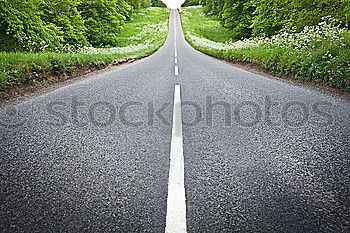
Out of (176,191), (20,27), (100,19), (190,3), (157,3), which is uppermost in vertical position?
(190,3)

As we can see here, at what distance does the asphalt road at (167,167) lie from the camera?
1519mm

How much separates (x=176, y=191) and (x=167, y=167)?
398mm

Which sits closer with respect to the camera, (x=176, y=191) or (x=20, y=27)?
(x=176, y=191)

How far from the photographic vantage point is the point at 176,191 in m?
1.79

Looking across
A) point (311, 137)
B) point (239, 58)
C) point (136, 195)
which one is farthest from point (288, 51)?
point (136, 195)

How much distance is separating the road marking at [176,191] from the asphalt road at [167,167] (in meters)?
0.05

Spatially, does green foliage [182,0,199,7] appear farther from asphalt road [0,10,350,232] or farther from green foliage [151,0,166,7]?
asphalt road [0,10,350,232]

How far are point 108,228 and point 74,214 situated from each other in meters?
0.32

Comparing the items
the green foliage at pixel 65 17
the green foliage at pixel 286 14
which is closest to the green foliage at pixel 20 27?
the green foliage at pixel 65 17

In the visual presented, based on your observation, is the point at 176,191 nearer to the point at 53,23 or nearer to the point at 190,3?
the point at 53,23

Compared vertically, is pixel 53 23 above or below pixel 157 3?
below

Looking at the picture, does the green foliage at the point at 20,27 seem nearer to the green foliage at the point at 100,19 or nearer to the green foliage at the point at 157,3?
the green foliage at the point at 100,19

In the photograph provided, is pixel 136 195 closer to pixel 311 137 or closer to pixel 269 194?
pixel 269 194

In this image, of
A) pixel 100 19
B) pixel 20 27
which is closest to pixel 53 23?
pixel 20 27
